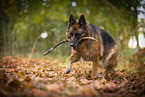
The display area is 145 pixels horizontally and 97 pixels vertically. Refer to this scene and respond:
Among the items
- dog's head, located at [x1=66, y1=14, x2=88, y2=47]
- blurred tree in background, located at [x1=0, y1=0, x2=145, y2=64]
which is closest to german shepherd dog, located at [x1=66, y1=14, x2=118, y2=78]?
dog's head, located at [x1=66, y1=14, x2=88, y2=47]

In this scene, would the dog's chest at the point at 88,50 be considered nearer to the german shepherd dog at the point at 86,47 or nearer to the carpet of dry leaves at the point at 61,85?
the german shepherd dog at the point at 86,47

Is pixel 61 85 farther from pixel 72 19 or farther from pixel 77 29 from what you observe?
pixel 72 19

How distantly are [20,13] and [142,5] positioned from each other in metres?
7.52

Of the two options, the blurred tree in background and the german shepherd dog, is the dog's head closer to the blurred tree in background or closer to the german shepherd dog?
the german shepherd dog

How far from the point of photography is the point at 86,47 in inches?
141

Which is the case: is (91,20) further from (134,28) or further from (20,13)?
(20,13)

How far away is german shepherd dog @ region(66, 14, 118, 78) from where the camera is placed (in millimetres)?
3363

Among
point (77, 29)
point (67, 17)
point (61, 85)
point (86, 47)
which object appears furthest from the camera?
point (67, 17)

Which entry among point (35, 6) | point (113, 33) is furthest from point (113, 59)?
point (35, 6)

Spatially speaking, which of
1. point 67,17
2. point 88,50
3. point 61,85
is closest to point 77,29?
point 88,50

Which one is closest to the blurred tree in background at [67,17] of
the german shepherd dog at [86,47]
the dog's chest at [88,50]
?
the german shepherd dog at [86,47]

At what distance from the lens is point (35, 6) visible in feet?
24.6

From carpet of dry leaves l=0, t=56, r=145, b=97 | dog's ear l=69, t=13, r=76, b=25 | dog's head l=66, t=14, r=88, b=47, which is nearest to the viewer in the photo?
Result: carpet of dry leaves l=0, t=56, r=145, b=97

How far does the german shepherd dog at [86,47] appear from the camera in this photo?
336 cm
